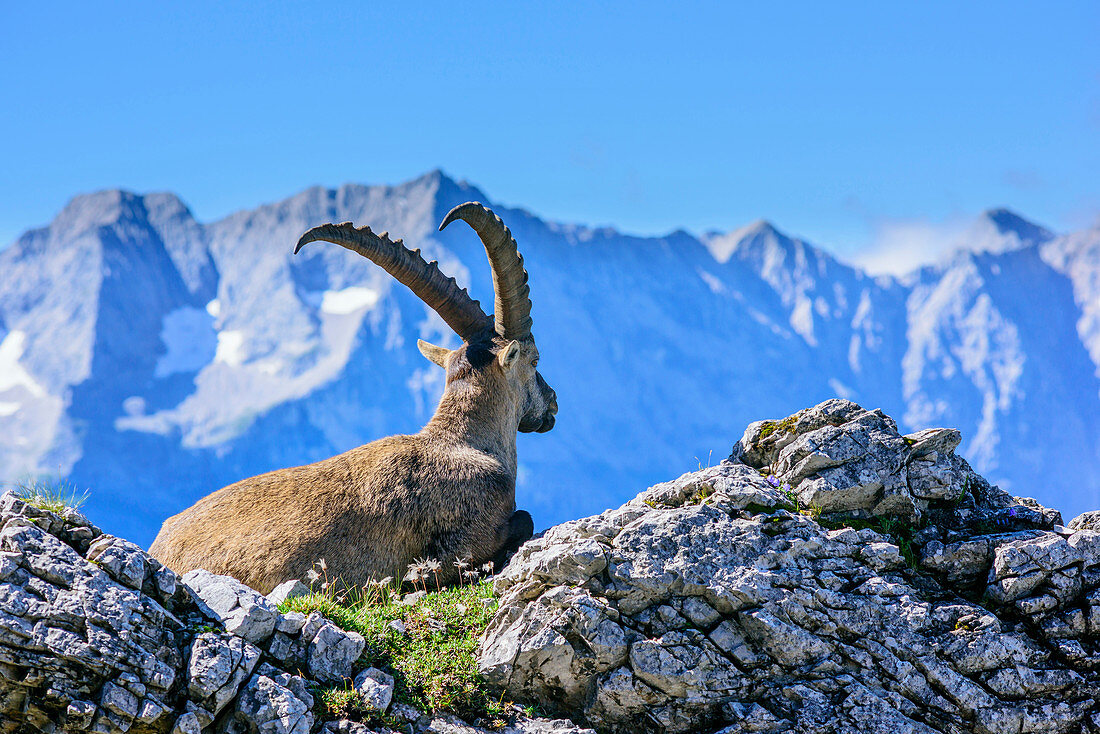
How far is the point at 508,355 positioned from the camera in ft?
41.6

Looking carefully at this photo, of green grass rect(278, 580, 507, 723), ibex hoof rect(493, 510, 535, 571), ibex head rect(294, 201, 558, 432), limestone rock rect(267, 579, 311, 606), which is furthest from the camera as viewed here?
ibex head rect(294, 201, 558, 432)

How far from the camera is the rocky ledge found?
22.3ft

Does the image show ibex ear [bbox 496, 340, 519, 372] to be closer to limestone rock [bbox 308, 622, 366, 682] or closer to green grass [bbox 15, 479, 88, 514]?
limestone rock [bbox 308, 622, 366, 682]

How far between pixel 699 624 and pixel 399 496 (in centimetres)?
408

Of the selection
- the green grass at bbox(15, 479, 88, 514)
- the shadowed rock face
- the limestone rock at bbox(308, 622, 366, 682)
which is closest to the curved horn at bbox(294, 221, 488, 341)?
the green grass at bbox(15, 479, 88, 514)

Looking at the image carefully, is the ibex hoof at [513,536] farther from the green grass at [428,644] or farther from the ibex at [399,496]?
the green grass at [428,644]

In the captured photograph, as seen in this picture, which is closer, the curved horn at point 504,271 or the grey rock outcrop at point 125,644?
the grey rock outcrop at point 125,644

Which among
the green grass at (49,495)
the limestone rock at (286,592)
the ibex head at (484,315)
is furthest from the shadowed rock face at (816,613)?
the ibex head at (484,315)

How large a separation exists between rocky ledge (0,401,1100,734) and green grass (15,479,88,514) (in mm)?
206

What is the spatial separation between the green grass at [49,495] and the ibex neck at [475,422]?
4.63 m

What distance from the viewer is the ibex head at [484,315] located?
40.0ft

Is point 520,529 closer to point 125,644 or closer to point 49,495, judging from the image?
point 125,644

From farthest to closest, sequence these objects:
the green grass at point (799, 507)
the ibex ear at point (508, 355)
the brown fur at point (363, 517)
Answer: the ibex ear at point (508, 355) → the brown fur at point (363, 517) → the green grass at point (799, 507)

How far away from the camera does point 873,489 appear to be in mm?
9164
